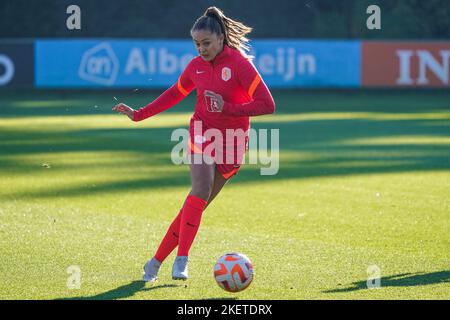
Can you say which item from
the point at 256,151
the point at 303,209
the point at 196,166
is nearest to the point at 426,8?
the point at 256,151

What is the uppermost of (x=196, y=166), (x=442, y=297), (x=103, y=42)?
(x=103, y=42)

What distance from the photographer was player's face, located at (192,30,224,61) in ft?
24.4

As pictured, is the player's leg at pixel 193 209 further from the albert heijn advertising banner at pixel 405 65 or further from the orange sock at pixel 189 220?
the albert heijn advertising banner at pixel 405 65

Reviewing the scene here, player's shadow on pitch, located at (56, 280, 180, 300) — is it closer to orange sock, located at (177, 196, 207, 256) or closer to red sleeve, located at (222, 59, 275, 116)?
orange sock, located at (177, 196, 207, 256)

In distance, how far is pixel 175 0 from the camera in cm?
3591

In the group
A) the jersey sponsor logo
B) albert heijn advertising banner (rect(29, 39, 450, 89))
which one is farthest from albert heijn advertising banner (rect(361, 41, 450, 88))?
the jersey sponsor logo

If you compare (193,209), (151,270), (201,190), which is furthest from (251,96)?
(151,270)

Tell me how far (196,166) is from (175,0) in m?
28.9

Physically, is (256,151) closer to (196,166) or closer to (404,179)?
(404,179)

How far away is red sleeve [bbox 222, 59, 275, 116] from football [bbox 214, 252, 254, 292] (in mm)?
1075

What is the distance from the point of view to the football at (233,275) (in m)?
7.02

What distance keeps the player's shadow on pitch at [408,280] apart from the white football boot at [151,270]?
4.27 ft
